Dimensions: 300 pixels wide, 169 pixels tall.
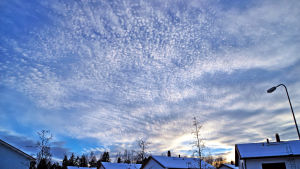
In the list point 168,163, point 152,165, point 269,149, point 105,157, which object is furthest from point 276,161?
point 105,157

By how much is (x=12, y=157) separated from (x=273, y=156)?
3217 centimetres

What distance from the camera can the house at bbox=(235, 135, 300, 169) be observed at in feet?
81.6

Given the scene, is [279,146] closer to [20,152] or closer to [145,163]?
[145,163]

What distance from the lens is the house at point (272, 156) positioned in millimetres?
24875

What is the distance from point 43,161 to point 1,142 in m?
5.44

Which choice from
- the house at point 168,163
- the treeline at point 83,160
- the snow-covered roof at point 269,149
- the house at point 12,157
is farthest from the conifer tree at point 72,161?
the snow-covered roof at point 269,149

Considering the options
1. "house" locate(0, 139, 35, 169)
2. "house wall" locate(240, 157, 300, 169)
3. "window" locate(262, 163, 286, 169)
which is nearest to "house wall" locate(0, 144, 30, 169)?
"house" locate(0, 139, 35, 169)

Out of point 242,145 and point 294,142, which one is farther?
point 242,145

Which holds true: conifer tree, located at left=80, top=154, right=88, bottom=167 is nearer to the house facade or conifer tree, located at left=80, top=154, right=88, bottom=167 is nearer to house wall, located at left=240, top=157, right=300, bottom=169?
the house facade

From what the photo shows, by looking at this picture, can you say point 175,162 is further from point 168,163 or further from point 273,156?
point 273,156

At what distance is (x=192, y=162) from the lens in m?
44.8

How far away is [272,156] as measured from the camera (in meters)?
25.5

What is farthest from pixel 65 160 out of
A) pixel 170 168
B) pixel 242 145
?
pixel 242 145

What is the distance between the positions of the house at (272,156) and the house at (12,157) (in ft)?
91.5
